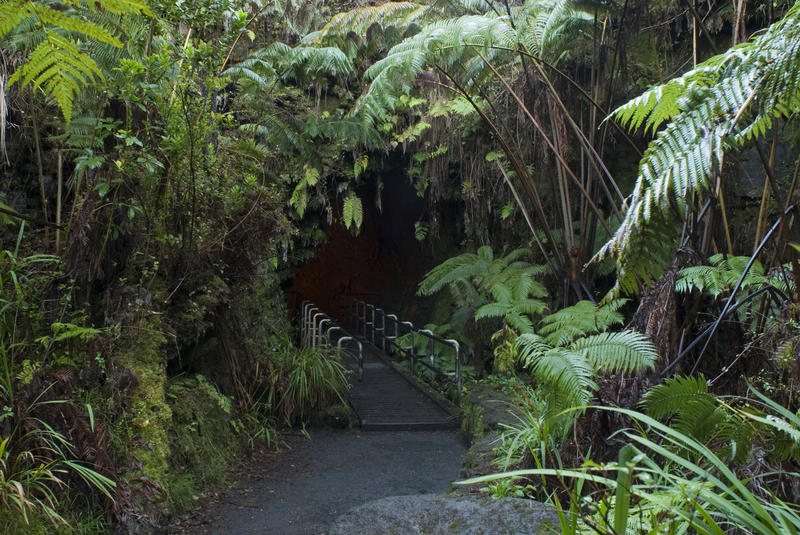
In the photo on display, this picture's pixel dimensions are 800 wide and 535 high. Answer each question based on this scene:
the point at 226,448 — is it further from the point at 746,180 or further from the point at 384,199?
the point at 384,199

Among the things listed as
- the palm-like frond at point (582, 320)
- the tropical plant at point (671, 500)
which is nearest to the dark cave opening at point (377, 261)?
the palm-like frond at point (582, 320)

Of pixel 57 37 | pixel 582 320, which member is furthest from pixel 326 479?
pixel 57 37

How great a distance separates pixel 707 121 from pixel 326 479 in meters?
3.93

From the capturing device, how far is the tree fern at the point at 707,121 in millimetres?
2520

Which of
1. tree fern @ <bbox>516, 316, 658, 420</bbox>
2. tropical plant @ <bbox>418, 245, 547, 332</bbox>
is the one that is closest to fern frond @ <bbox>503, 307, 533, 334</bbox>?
tropical plant @ <bbox>418, 245, 547, 332</bbox>

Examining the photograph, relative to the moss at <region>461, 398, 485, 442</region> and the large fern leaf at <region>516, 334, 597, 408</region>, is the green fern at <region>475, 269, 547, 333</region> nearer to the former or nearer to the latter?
the moss at <region>461, 398, 485, 442</region>

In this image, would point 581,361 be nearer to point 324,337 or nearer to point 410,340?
point 324,337

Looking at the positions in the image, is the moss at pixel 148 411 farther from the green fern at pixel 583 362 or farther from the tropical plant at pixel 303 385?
the green fern at pixel 583 362

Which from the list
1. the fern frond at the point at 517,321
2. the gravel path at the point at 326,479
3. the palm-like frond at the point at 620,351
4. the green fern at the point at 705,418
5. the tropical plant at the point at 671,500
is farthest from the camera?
the fern frond at the point at 517,321

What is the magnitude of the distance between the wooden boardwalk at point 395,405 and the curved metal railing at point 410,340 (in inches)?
15.0

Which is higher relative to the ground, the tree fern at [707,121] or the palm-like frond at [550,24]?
the palm-like frond at [550,24]

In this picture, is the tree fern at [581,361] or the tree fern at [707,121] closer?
the tree fern at [707,121]

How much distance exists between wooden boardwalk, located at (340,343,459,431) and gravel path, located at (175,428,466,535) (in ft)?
0.55

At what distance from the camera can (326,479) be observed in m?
5.05
